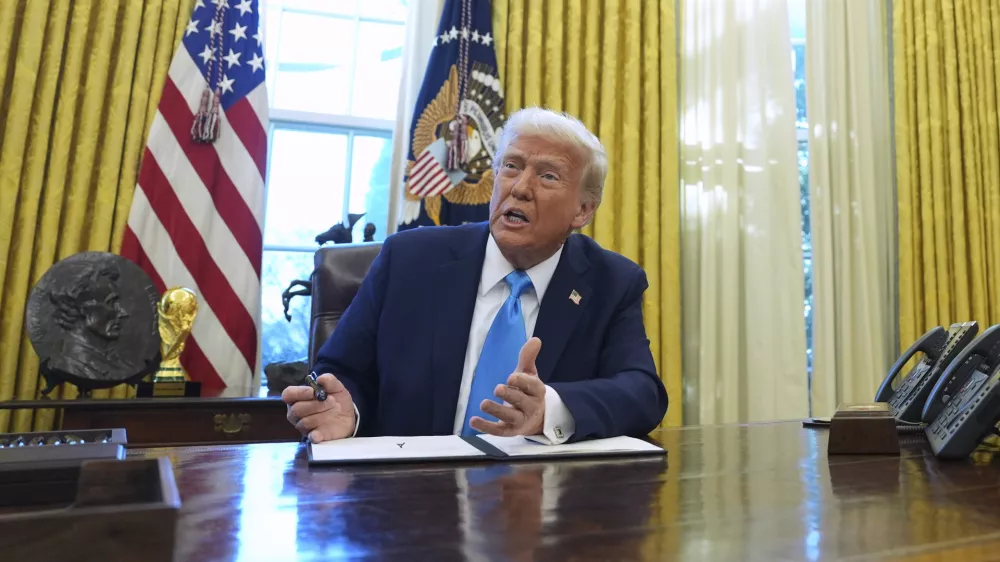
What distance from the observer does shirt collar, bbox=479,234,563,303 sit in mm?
1724

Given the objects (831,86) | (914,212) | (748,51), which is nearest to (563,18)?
(748,51)

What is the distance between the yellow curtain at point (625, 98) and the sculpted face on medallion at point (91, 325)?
5.71 ft

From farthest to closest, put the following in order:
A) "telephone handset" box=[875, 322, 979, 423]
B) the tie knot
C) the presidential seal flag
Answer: the presidential seal flag, the tie knot, "telephone handset" box=[875, 322, 979, 423]

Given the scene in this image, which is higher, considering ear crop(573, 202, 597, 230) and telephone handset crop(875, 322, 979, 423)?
ear crop(573, 202, 597, 230)

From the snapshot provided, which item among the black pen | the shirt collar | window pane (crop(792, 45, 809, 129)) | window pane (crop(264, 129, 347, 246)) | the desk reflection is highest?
window pane (crop(792, 45, 809, 129))

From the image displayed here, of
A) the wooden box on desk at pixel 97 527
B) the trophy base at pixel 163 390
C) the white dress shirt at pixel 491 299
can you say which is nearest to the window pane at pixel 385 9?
the trophy base at pixel 163 390

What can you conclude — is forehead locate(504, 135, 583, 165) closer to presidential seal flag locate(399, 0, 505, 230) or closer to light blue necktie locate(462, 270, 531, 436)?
light blue necktie locate(462, 270, 531, 436)

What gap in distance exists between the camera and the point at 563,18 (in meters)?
3.44

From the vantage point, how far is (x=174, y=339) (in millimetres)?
2592

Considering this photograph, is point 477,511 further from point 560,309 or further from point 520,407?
point 560,309

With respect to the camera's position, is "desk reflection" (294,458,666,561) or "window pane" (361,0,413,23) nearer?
"desk reflection" (294,458,666,561)

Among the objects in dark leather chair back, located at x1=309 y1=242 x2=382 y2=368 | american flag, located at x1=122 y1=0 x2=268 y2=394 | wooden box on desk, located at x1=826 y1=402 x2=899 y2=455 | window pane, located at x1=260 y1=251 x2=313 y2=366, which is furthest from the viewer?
window pane, located at x1=260 y1=251 x2=313 y2=366

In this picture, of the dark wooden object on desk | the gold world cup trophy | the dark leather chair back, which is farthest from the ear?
the gold world cup trophy

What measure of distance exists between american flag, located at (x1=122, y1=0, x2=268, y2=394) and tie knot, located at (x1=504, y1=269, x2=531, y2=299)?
1614mm
